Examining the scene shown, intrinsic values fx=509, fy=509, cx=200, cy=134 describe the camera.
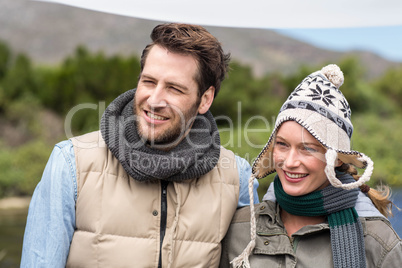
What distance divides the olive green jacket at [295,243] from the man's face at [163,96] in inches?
22.9

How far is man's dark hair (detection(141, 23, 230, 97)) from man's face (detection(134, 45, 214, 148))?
4 cm

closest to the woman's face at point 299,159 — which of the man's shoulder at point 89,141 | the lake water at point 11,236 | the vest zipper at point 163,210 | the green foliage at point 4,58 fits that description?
the vest zipper at point 163,210

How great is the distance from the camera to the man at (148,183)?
7.50ft

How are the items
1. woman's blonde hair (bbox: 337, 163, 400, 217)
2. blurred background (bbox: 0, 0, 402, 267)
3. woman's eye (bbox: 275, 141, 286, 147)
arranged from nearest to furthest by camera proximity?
woman's eye (bbox: 275, 141, 286, 147) → woman's blonde hair (bbox: 337, 163, 400, 217) → blurred background (bbox: 0, 0, 402, 267)

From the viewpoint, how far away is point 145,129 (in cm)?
244

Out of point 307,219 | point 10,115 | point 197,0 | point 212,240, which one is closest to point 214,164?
point 212,240

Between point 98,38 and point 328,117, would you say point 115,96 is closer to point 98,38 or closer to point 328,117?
point 328,117

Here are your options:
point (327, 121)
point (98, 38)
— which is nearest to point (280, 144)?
point (327, 121)

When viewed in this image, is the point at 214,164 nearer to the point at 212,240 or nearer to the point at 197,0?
the point at 212,240

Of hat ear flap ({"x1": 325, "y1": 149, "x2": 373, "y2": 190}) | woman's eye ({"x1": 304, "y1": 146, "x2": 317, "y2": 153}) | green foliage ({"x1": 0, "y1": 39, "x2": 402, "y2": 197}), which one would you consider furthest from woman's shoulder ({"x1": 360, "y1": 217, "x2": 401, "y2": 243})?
green foliage ({"x1": 0, "y1": 39, "x2": 402, "y2": 197})

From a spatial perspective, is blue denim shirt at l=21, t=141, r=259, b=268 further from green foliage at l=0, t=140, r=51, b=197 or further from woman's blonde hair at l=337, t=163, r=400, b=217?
green foliage at l=0, t=140, r=51, b=197

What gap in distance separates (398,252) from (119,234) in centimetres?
124

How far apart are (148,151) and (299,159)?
70cm

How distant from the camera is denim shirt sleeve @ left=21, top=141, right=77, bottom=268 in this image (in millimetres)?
2246
